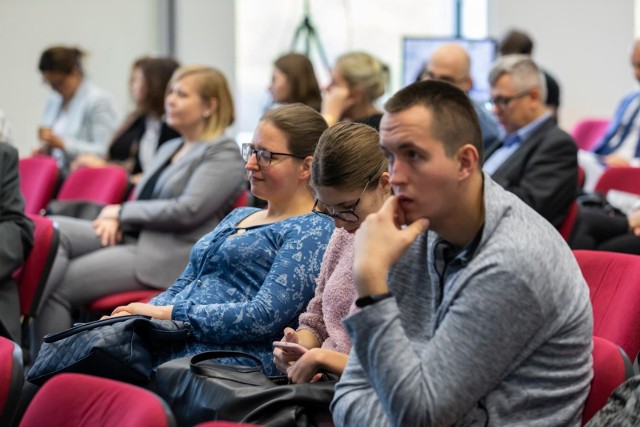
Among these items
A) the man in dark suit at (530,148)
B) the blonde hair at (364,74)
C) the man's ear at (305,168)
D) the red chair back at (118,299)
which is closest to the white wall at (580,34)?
the blonde hair at (364,74)

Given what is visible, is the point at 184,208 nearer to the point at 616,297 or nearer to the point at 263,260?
the point at 263,260

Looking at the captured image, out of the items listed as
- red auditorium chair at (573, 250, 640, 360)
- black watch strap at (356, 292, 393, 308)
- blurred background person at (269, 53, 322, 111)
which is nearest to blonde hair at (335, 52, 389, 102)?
blurred background person at (269, 53, 322, 111)

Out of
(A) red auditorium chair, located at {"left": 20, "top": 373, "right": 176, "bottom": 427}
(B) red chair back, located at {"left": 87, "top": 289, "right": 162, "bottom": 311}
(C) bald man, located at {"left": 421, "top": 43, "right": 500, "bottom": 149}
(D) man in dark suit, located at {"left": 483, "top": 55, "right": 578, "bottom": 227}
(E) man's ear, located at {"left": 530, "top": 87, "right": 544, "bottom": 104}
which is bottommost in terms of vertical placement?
Result: (B) red chair back, located at {"left": 87, "top": 289, "right": 162, "bottom": 311}

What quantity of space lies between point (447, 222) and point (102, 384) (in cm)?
68

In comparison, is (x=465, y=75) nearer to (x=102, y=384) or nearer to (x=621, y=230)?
(x=621, y=230)

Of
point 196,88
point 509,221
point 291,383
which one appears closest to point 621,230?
point 196,88

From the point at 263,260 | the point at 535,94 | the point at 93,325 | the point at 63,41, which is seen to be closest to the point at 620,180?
the point at 535,94

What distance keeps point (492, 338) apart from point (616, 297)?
0.85 meters

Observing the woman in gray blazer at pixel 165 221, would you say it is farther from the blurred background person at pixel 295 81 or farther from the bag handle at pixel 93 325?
the bag handle at pixel 93 325

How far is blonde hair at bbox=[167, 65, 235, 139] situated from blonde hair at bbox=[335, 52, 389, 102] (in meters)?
0.61

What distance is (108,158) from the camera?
6.05 metres

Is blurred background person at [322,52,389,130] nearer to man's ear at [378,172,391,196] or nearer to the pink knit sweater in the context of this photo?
the pink knit sweater

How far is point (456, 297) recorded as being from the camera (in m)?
1.74

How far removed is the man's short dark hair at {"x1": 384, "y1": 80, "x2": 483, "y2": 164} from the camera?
1777mm
